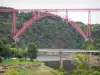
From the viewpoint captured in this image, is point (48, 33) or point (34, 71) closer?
point (34, 71)

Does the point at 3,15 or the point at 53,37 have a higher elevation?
the point at 3,15

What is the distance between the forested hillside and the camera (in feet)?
225

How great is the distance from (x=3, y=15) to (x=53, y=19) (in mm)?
14938

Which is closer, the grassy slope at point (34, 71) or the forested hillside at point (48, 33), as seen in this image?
the grassy slope at point (34, 71)

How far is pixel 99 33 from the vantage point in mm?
72625

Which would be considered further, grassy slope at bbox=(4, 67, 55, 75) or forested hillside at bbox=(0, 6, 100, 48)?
forested hillside at bbox=(0, 6, 100, 48)

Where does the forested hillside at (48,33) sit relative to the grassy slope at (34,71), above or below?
above

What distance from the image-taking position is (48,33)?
7300 cm

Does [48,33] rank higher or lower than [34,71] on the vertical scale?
higher

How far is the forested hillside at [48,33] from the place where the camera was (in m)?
68.5

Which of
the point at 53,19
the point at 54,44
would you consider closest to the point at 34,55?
the point at 54,44

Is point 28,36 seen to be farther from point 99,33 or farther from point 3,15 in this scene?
point 99,33

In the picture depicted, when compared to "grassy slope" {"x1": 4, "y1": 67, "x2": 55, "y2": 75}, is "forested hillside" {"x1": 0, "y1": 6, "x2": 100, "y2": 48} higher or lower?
higher

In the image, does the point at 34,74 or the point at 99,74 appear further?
the point at 34,74
